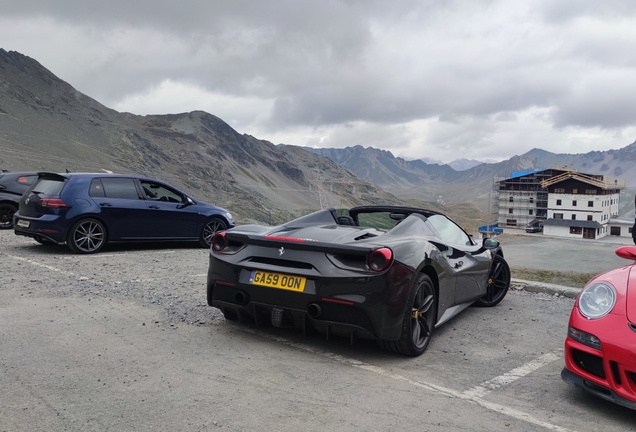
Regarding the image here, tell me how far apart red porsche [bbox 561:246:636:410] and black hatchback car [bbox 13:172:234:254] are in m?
8.40

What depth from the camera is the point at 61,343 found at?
438cm

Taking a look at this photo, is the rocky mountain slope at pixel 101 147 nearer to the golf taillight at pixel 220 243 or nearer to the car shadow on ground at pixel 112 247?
the car shadow on ground at pixel 112 247

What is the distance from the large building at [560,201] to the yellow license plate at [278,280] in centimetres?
8841

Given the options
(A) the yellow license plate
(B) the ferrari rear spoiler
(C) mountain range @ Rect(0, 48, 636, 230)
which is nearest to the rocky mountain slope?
(C) mountain range @ Rect(0, 48, 636, 230)

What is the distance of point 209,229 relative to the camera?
38.2 feet

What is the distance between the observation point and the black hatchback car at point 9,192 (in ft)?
46.1

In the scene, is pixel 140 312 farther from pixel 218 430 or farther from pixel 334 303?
pixel 218 430

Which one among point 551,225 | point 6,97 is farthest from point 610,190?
point 6,97

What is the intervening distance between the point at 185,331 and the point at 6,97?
82.6 metres

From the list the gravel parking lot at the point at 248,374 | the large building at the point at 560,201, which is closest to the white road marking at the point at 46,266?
the gravel parking lot at the point at 248,374

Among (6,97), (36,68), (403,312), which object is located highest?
(36,68)

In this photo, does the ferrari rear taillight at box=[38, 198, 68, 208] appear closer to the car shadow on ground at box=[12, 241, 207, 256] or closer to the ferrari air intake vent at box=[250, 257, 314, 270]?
the car shadow on ground at box=[12, 241, 207, 256]

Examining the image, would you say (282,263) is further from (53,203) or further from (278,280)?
(53,203)

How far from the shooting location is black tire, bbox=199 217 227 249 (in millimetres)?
11508
